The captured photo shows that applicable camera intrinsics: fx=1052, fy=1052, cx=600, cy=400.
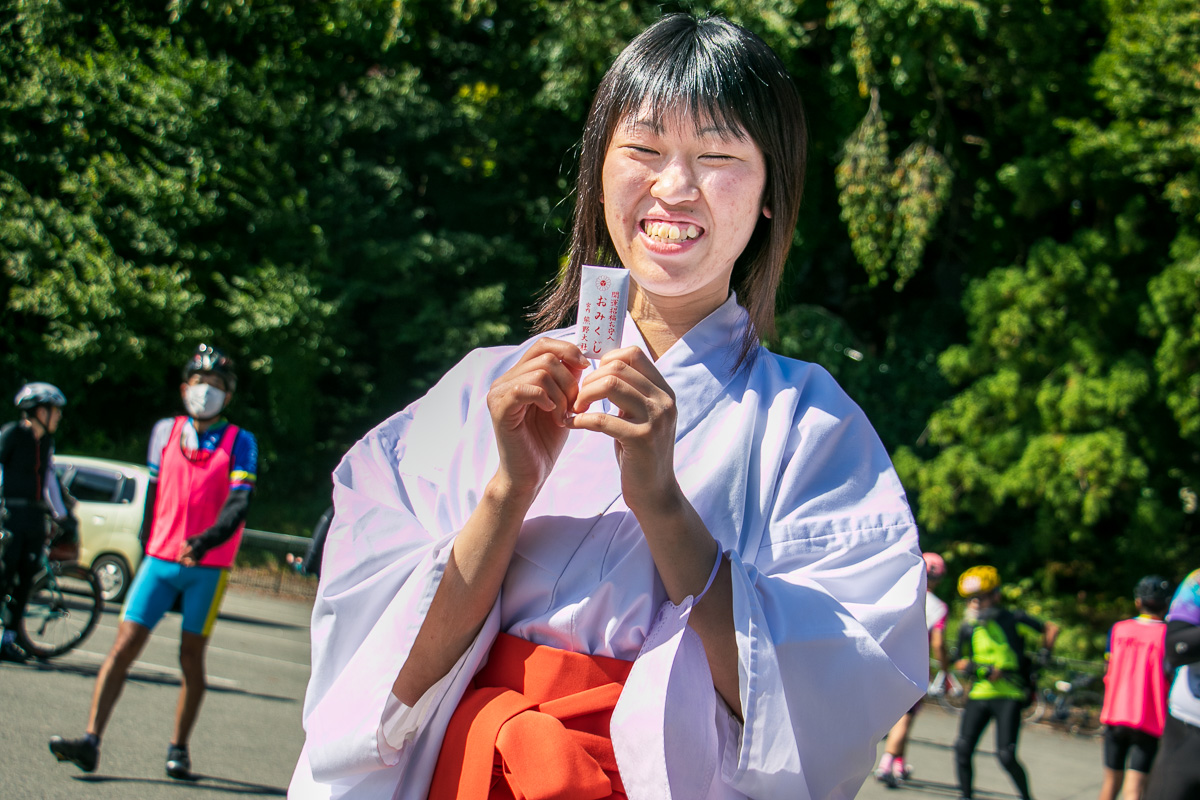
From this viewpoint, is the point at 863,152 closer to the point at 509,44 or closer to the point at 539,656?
the point at 509,44

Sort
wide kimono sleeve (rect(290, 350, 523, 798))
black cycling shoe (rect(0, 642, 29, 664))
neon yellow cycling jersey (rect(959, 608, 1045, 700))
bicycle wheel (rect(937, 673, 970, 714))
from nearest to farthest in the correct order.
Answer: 1. wide kimono sleeve (rect(290, 350, 523, 798))
2. neon yellow cycling jersey (rect(959, 608, 1045, 700))
3. black cycling shoe (rect(0, 642, 29, 664))
4. bicycle wheel (rect(937, 673, 970, 714))

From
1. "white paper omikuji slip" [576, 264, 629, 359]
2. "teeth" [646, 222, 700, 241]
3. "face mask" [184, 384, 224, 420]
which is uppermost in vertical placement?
"teeth" [646, 222, 700, 241]

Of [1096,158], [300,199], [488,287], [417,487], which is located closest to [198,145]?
[300,199]

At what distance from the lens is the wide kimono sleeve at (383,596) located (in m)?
1.43

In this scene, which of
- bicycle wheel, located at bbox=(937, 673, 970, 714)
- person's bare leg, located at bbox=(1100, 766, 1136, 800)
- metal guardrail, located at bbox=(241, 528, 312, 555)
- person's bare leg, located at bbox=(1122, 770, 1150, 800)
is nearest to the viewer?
person's bare leg, located at bbox=(1122, 770, 1150, 800)

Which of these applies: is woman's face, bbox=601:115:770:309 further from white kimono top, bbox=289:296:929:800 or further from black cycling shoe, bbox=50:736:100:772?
black cycling shoe, bbox=50:736:100:772

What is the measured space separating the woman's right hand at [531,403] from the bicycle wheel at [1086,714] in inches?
465

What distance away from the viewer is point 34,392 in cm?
674

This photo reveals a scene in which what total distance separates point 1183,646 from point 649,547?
3681 mm

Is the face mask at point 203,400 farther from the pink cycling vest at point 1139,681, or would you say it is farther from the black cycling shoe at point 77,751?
the pink cycling vest at point 1139,681

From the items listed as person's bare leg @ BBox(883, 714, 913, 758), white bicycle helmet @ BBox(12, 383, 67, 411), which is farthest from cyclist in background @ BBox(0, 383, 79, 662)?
person's bare leg @ BBox(883, 714, 913, 758)

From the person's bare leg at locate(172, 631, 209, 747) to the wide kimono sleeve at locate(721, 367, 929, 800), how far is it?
4060 mm

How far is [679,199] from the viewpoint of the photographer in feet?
5.12

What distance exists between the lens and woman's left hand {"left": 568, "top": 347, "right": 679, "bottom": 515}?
1.31 m
